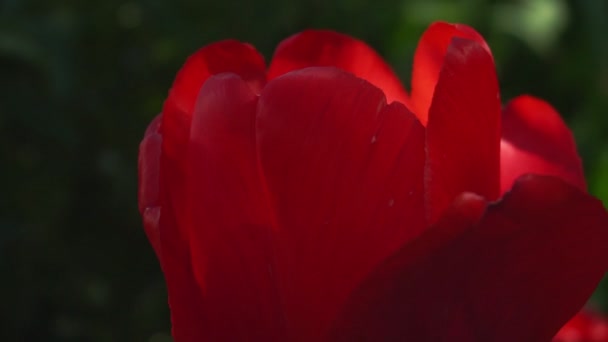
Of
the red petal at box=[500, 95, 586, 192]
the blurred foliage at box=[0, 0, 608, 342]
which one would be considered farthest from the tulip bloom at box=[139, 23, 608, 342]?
the blurred foliage at box=[0, 0, 608, 342]

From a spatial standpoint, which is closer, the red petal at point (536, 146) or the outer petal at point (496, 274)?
the outer petal at point (496, 274)

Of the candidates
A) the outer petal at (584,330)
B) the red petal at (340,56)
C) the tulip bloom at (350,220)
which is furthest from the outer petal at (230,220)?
the outer petal at (584,330)

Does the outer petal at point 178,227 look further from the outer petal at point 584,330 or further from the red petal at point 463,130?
the outer petal at point 584,330

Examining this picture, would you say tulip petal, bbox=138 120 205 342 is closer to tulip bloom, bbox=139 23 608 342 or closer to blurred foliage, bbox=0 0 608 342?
tulip bloom, bbox=139 23 608 342

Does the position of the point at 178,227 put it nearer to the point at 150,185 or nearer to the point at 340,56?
the point at 150,185

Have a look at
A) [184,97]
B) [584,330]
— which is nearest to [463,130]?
[184,97]

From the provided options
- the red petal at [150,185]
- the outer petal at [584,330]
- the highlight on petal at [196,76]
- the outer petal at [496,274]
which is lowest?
the outer petal at [584,330]

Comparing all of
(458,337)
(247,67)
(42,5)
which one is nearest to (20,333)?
(42,5)
